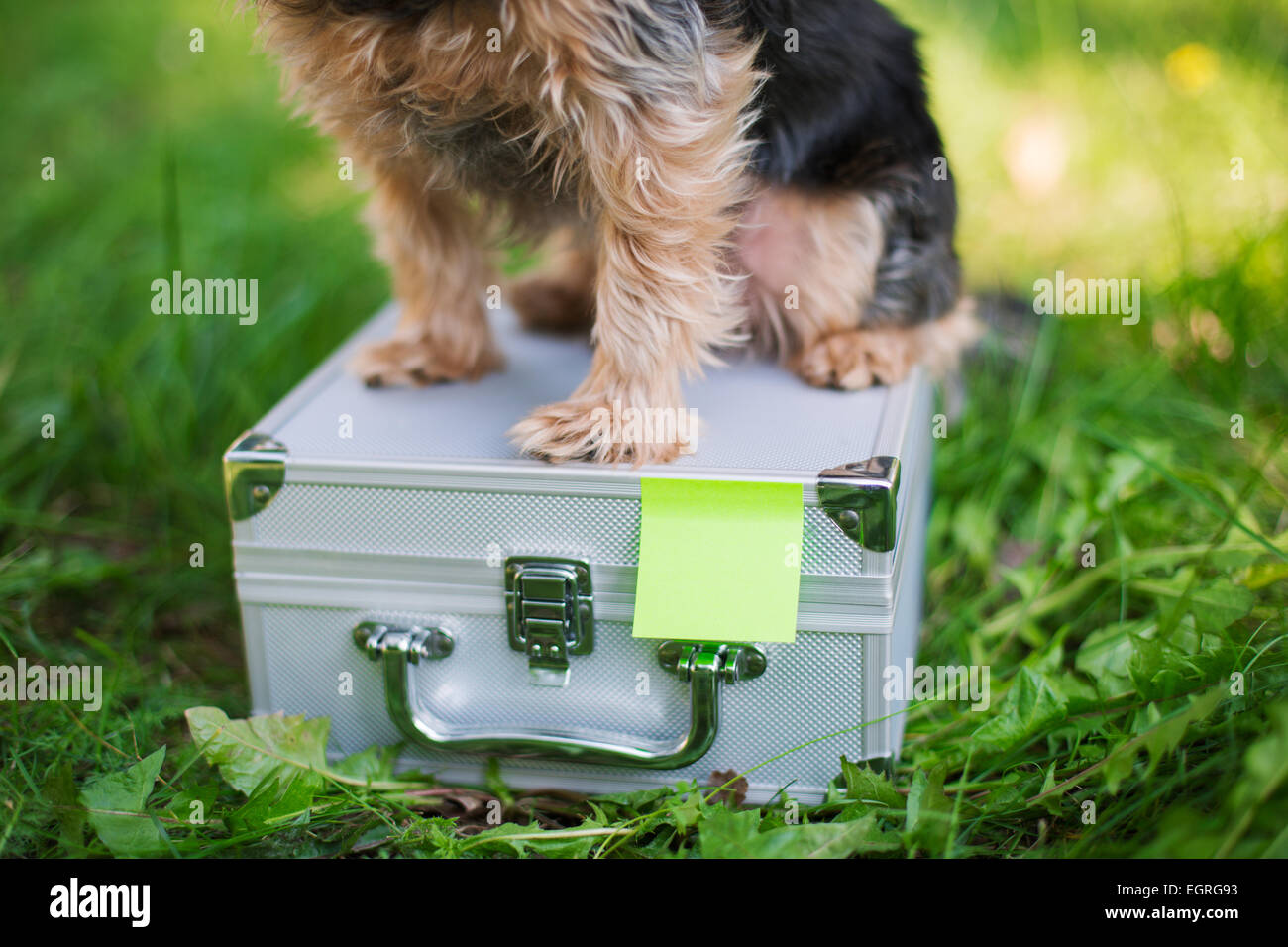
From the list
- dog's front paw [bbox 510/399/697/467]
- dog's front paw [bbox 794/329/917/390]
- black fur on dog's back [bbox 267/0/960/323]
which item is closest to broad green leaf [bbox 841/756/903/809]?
dog's front paw [bbox 510/399/697/467]

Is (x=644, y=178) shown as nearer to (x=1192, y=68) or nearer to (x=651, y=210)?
(x=651, y=210)

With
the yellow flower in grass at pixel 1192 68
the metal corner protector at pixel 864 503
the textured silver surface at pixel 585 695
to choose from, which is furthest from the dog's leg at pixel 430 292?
the yellow flower in grass at pixel 1192 68

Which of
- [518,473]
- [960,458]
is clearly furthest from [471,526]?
[960,458]

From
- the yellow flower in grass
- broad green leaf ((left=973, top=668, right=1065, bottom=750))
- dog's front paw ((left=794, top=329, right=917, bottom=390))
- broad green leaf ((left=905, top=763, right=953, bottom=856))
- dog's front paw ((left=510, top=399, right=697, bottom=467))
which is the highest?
the yellow flower in grass

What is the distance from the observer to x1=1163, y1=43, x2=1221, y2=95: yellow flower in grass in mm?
2480

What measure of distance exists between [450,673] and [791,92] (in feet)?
2.92

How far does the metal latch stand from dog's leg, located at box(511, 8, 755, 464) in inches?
5.4

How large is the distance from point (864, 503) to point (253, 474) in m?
0.74

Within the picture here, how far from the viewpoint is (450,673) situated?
4.42 feet

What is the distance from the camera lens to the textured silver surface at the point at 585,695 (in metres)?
1.26

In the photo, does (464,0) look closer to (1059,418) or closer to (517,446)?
(517,446)

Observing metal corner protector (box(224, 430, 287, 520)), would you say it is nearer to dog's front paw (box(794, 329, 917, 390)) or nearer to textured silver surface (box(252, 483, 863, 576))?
textured silver surface (box(252, 483, 863, 576))

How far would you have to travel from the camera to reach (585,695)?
132 cm
